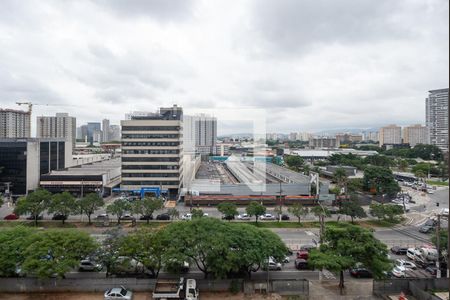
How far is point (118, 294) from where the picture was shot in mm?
→ 9852

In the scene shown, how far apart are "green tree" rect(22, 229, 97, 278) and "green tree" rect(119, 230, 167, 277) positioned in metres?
Answer: 1.18

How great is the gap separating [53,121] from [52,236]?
230ft

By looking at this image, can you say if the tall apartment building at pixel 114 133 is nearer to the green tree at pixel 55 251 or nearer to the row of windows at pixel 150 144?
the row of windows at pixel 150 144

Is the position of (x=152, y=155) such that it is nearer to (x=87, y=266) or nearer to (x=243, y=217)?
(x=243, y=217)

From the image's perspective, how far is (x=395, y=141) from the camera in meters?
93.1

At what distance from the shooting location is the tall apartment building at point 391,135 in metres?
92.2

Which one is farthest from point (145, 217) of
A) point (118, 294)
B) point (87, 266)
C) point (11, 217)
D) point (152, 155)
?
point (118, 294)

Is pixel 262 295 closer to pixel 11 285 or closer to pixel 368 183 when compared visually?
pixel 11 285

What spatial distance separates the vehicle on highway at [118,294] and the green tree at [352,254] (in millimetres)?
6129

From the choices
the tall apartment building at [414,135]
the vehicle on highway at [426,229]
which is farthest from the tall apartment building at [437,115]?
the vehicle on highway at [426,229]

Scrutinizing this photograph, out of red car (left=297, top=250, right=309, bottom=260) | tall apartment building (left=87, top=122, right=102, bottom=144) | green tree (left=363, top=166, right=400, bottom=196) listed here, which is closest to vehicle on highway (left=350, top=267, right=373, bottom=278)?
red car (left=297, top=250, right=309, bottom=260)

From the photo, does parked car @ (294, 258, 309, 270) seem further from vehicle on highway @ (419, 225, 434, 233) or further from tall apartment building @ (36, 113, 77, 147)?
tall apartment building @ (36, 113, 77, 147)

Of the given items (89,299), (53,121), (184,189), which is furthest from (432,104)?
(53,121)

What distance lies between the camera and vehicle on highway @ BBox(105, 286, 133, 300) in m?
9.81
